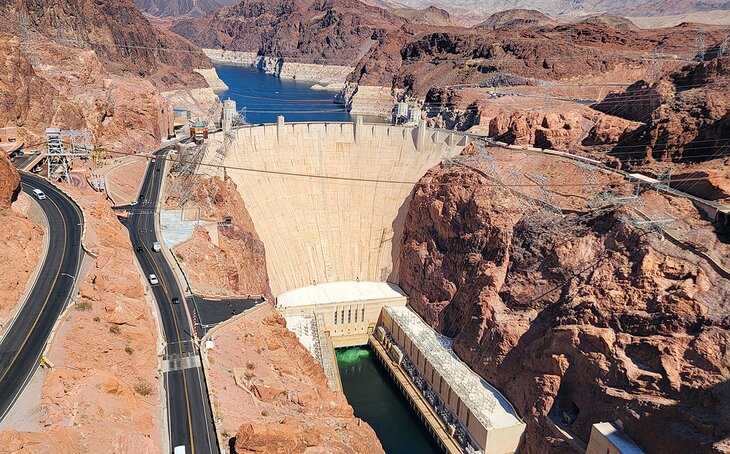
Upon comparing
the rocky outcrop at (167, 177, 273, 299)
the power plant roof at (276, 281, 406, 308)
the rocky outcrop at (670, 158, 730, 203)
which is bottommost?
the power plant roof at (276, 281, 406, 308)

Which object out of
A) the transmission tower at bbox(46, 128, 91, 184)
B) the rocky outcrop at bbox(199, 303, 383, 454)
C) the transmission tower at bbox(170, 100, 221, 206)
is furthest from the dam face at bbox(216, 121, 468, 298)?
the rocky outcrop at bbox(199, 303, 383, 454)

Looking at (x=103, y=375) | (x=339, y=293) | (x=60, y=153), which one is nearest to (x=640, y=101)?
(x=339, y=293)

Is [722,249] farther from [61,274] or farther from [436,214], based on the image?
[61,274]

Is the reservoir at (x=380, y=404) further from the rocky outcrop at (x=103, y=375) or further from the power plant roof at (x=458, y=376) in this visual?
the rocky outcrop at (x=103, y=375)

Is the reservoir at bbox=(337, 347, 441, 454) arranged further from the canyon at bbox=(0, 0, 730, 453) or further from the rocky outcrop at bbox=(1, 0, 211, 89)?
the rocky outcrop at bbox=(1, 0, 211, 89)

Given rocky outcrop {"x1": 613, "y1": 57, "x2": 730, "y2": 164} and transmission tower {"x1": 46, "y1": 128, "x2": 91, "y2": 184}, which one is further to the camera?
transmission tower {"x1": 46, "y1": 128, "x2": 91, "y2": 184}

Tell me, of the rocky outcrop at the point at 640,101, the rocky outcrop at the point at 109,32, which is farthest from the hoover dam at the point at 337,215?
the rocky outcrop at the point at 109,32

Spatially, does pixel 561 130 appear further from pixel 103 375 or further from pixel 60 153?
pixel 103 375
